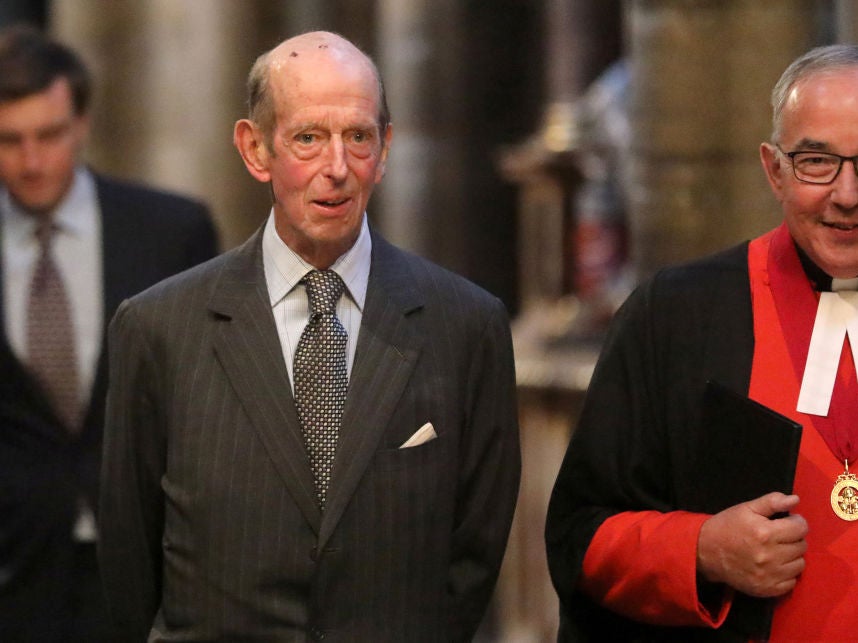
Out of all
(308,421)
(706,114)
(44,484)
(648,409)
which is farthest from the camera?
(706,114)

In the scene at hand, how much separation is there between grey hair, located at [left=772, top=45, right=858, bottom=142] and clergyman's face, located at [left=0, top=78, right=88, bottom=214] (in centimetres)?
204

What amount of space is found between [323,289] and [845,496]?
0.99m

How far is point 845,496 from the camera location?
10.2 feet

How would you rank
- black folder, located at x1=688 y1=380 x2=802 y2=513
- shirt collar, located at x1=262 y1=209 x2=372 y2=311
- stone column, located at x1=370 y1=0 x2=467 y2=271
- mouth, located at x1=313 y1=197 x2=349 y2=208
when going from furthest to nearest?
1. stone column, located at x1=370 y1=0 x2=467 y2=271
2. shirt collar, located at x1=262 y1=209 x2=372 y2=311
3. mouth, located at x1=313 y1=197 x2=349 y2=208
4. black folder, located at x1=688 y1=380 x2=802 y2=513

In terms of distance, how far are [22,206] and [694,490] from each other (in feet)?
7.01

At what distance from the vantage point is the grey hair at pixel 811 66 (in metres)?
3.10

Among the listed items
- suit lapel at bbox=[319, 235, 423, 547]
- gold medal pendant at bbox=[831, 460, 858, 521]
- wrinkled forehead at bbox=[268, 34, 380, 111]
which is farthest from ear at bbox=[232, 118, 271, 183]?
gold medal pendant at bbox=[831, 460, 858, 521]

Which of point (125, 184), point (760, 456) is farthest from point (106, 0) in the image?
point (760, 456)

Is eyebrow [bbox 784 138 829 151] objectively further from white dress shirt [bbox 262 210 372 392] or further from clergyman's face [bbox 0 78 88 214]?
clergyman's face [bbox 0 78 88 214]

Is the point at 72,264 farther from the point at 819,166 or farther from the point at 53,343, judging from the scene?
the point at 819,166

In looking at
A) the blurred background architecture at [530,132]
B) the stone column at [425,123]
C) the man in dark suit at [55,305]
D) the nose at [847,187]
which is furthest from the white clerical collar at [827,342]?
the stone column at [425,123]

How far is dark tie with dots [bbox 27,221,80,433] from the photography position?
4379mm

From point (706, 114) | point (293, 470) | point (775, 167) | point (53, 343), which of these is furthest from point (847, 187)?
point (706, 114)

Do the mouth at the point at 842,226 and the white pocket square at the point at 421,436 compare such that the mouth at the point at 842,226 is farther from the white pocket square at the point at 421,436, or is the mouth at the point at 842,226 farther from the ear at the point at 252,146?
the ear at the point at 252,146
